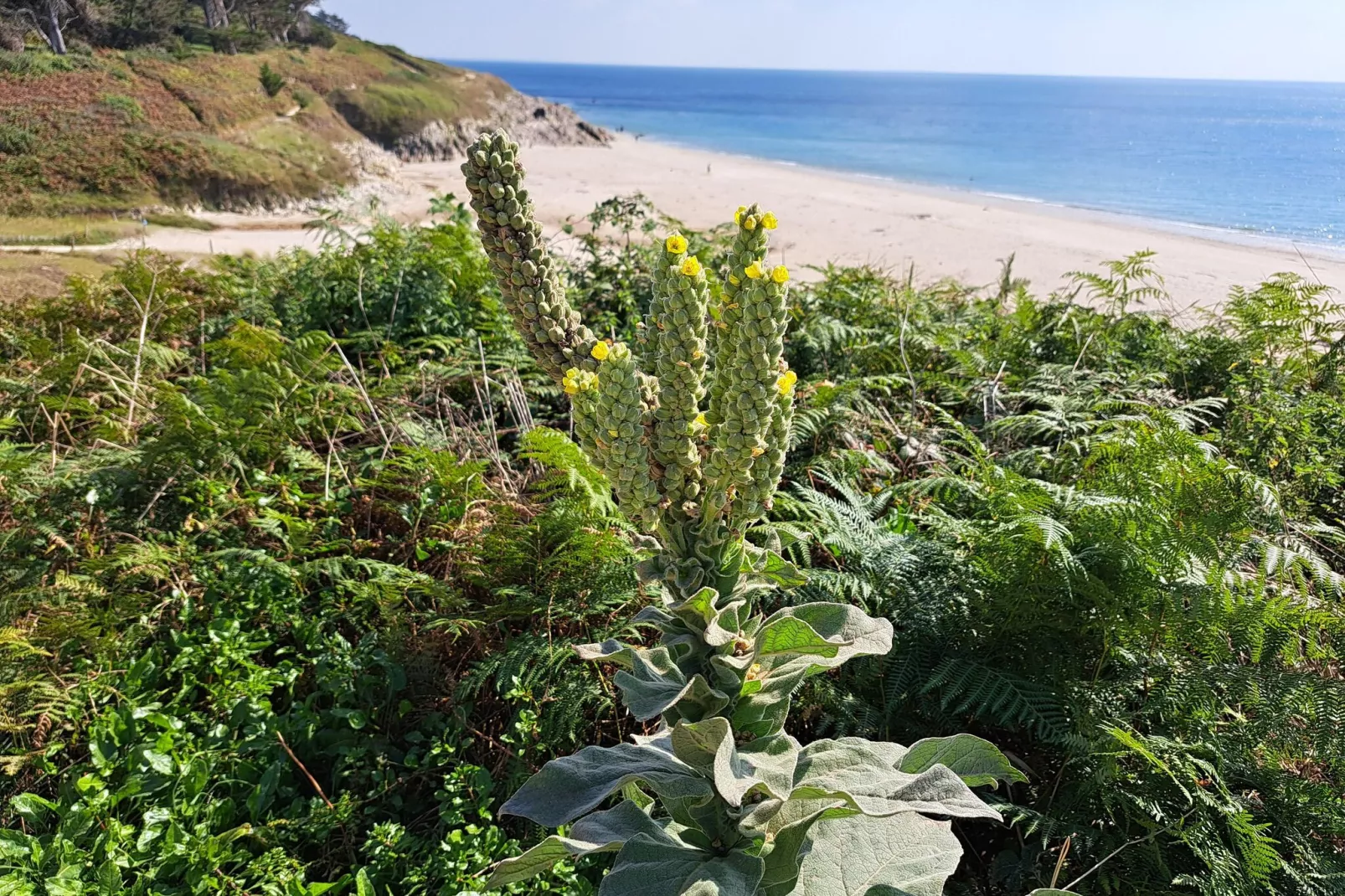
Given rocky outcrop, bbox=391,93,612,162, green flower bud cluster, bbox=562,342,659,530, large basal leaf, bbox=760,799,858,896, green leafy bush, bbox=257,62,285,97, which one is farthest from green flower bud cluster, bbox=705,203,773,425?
rocky outcrop, bbox=391,93,612,162

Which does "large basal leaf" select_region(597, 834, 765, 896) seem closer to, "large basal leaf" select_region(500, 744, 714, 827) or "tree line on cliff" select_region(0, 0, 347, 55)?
"large basal leaf" select_region(500, 744, 714, 827)

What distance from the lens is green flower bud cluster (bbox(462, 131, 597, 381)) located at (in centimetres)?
149

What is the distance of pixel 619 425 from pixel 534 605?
2203mm

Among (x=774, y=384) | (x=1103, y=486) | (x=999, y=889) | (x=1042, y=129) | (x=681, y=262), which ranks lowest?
(x=999, y=889)

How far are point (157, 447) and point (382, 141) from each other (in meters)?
36.6

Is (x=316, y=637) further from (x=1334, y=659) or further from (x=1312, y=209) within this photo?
(x=1312, y=209)

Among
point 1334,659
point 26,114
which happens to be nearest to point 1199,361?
point 1334,659

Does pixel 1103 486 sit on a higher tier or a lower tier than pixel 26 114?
lower

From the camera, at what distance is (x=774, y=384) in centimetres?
138

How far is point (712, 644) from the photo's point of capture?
4.89ft

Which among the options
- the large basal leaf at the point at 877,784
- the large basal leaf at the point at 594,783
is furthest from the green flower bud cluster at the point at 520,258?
the large basal leaf at the point at 877,784

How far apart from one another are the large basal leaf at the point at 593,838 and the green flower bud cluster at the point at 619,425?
0.80m

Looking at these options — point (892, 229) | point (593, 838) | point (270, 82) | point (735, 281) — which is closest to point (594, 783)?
point (593, 838)

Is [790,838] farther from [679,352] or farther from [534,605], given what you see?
[534,605]
